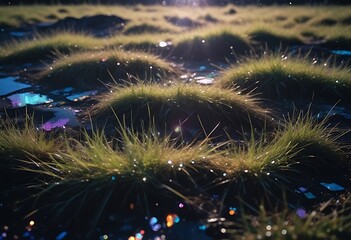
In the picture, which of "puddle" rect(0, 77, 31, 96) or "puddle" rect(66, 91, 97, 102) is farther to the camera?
"puddle" rect(0, 77, 31, 96)

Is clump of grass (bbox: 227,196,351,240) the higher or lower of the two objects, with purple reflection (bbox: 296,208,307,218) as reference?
higher

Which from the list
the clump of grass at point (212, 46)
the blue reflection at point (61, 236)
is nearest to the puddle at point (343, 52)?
the clump of grass at point (212, 46)

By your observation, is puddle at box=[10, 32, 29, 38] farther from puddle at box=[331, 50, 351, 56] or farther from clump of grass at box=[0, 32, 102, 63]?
puddle at box=[331, 50, 351, 56]

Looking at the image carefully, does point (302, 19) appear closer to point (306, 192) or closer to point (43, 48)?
point (43, 48)

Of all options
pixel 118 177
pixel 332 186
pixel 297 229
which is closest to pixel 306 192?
pixel 332 186

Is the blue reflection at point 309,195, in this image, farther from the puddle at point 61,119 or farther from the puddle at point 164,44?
the puddle at point 164,44

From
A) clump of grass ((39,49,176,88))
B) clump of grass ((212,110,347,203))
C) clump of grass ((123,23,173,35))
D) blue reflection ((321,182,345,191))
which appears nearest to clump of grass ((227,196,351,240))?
clump of grass ((212,110,347,203))

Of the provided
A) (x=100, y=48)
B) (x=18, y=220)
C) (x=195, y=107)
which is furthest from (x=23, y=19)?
(x=18, y=220)
